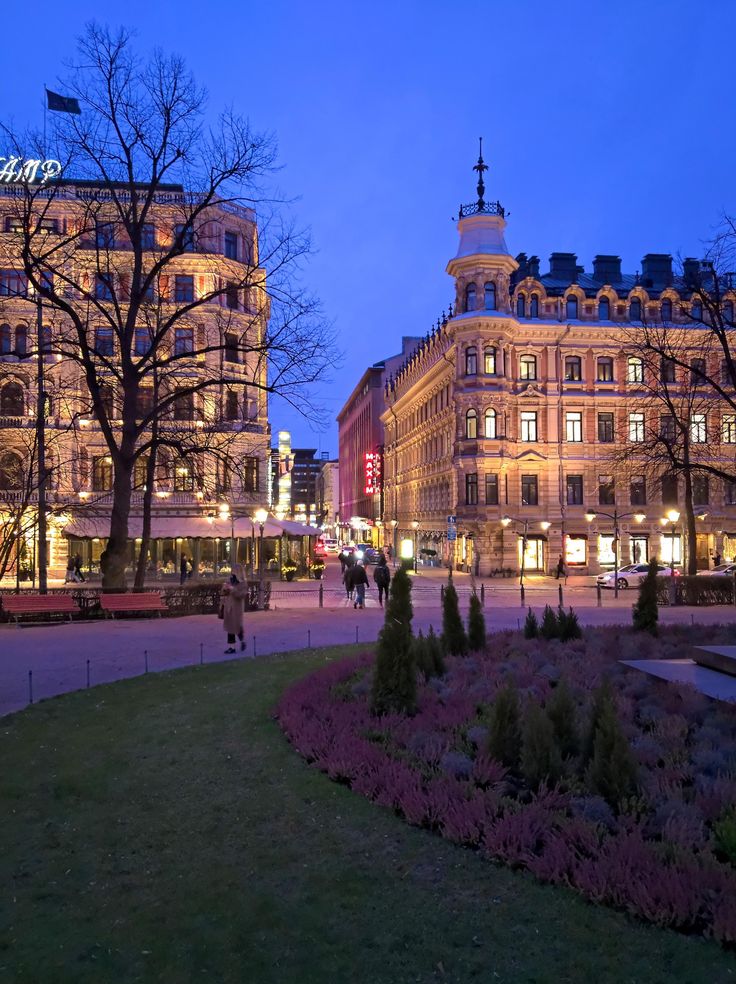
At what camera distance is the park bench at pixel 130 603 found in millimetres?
23562

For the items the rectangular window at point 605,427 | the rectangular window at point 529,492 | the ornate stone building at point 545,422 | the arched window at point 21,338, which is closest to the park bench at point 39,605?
the arched window at point 21,338

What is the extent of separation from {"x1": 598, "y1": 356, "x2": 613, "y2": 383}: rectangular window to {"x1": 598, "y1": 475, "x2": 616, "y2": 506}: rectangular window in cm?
671

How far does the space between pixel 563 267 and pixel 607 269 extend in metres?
4.00

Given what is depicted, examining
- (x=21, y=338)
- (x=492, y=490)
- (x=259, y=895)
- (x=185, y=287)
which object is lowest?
(x=259, y=895)

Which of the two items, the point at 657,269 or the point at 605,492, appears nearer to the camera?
the point at 605,492

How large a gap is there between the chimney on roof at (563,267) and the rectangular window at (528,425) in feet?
38.6

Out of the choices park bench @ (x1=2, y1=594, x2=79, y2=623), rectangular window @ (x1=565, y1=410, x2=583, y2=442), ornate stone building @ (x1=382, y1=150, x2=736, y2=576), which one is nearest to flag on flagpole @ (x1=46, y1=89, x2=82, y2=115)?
park bench @ (x1=2, y1=594, x2=79, y2=623)

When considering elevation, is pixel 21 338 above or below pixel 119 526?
above

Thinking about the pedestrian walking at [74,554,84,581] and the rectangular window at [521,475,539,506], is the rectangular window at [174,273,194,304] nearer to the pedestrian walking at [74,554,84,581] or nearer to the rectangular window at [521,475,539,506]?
the pedestrian walking at [74,554,84,581]

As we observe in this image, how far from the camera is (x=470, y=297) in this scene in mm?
48312

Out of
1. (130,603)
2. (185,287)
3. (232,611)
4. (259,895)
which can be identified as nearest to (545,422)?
(185,287)

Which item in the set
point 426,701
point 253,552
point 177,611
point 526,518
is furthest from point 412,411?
point 426,701

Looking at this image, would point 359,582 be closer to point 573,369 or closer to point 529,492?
point 529,492

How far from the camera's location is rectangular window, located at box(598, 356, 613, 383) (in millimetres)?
50188
